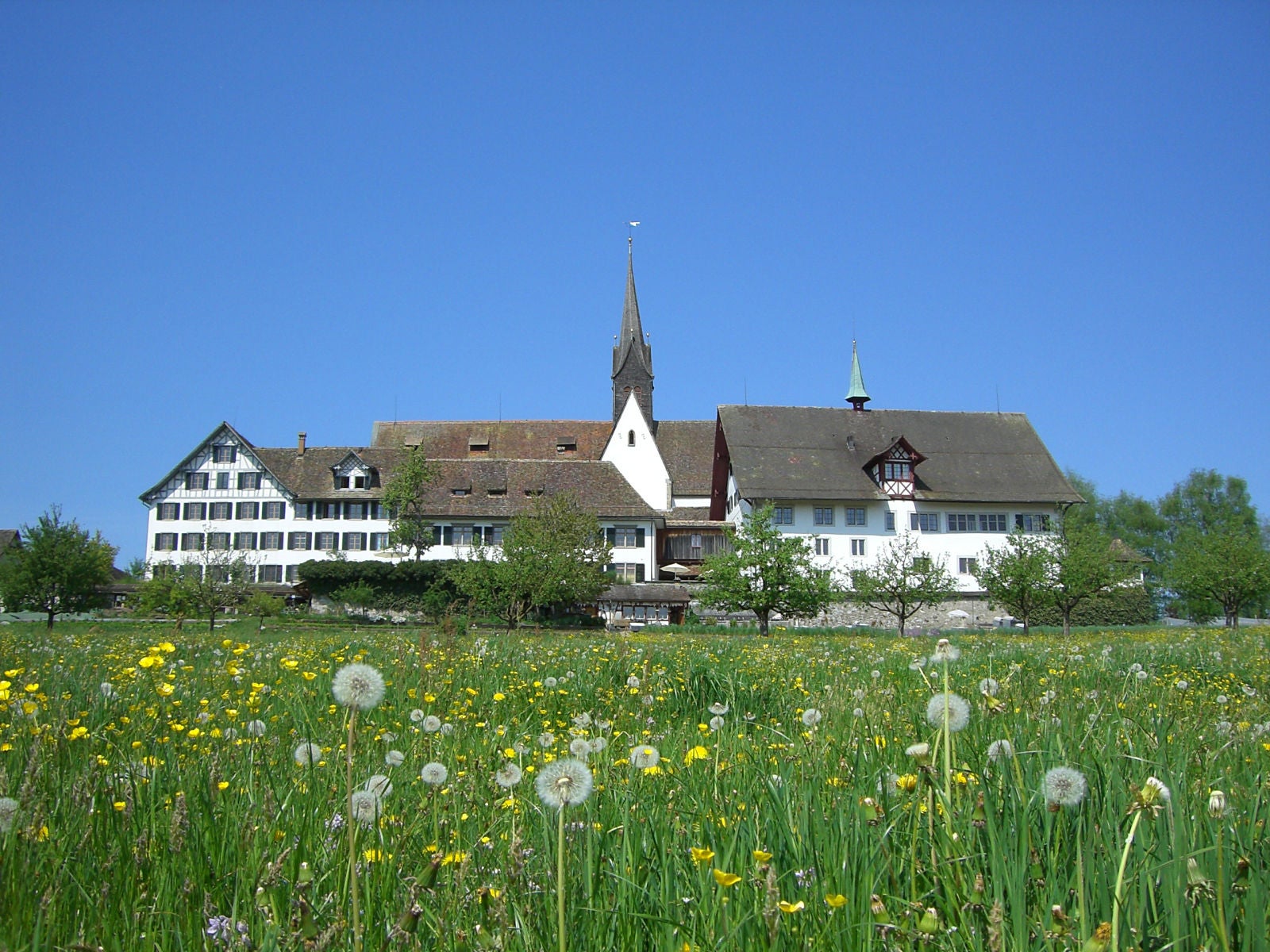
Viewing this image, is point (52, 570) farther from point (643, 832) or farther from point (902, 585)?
point (643, 832)

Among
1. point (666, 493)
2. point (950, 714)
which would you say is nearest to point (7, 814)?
point (950, 714)

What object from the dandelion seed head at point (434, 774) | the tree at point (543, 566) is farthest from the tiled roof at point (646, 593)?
the dandelion seed head at point (434, 774)

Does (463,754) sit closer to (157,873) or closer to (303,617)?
(157,873)

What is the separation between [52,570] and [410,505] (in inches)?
856

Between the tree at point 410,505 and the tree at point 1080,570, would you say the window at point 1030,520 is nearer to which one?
the tree at point 1080,570

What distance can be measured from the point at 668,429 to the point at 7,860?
7965 cm

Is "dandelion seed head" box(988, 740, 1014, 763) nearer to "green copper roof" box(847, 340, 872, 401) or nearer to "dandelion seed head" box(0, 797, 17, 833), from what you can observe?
"dandelion seed head" box(0, 797, 17, 833)

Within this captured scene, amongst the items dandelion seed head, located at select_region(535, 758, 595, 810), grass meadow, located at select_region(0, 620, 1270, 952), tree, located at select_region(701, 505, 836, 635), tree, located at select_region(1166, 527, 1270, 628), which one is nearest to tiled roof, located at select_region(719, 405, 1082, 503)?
tree, located at select_region(1166, 527, 1270, 628)

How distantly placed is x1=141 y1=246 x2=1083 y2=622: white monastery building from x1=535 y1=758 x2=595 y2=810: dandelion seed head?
58.4m

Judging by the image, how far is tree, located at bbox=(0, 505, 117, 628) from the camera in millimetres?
49281

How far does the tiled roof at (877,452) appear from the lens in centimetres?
6219

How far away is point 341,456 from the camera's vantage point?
70875 millimetres

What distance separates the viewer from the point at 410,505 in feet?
218

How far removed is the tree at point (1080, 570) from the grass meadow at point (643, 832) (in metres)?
44.0
